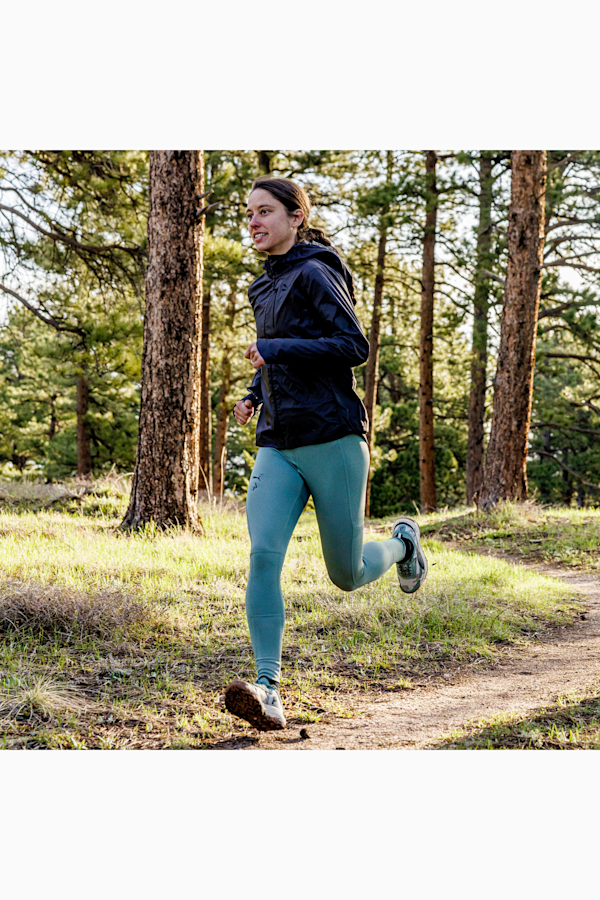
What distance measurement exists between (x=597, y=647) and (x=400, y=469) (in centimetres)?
1927

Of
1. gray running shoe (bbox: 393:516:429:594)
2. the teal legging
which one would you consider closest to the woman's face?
the teal legging

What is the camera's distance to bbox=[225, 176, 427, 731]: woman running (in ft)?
9.40

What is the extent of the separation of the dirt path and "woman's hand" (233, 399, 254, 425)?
1.30m

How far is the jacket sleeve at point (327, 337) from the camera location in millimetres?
2838

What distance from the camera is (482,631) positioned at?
4812 mm

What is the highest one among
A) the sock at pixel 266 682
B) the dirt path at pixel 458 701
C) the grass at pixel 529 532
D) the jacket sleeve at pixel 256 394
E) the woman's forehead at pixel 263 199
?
the woman's forehead at pixel 263 199

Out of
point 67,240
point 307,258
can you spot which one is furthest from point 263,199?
point 67,240

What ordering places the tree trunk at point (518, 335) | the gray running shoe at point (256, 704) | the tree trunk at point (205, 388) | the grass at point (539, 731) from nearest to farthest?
the gray running shoe at point (256, 704), the grass at point (539, 731), the tree trunk at point (518, 335), the tree trunk at point (205, 388)

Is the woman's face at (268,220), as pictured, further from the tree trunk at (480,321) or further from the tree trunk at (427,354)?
the tree trunk at (427,354)

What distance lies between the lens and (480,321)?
46.5 feet

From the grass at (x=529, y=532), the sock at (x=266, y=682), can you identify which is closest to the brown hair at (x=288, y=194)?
the sock at (x=266, y=682)

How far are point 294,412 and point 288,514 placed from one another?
0.40 m

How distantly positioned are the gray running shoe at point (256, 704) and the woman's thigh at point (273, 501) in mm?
517

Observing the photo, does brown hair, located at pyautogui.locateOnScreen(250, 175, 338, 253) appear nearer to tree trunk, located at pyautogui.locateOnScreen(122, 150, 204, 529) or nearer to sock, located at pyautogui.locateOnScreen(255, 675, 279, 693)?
sock, located at pyautogui.locateOnScreen(255, 675, 279, 693)
